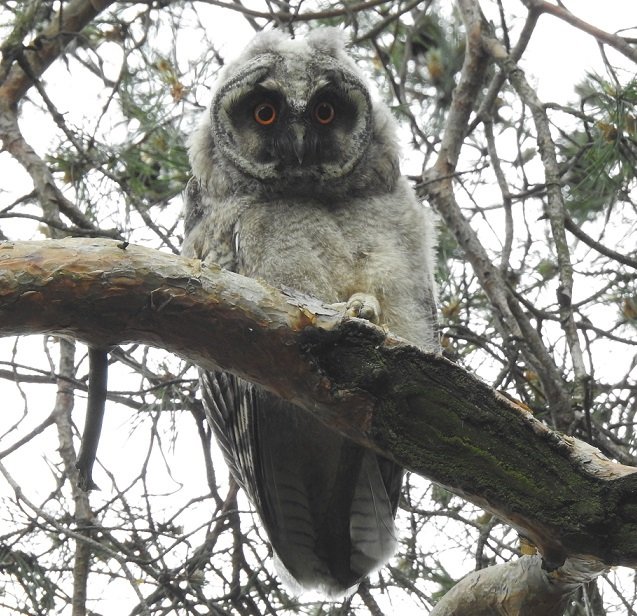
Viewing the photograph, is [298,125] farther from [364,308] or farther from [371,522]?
[371,522]

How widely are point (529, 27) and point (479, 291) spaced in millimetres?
1320

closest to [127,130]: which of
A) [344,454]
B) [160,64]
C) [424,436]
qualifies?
[160,64]

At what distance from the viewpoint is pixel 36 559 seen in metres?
3.31

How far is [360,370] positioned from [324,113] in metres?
1.39

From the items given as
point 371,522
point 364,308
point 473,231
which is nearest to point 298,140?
point 364,308

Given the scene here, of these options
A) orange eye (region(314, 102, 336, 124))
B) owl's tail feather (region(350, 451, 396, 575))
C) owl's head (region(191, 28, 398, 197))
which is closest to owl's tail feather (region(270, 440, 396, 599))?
owl's tail feather (region(350, 451, 396, 575))

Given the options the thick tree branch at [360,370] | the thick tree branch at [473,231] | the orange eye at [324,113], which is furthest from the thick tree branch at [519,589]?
the orange eye at [324,113]

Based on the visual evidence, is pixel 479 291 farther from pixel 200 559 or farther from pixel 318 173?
pixel 200 559

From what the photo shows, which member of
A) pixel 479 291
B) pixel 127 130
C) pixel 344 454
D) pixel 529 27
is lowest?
pixel 344 454

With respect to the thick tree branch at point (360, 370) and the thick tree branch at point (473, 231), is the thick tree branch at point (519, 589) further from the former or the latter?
the thick tree branch at point (473, 231)

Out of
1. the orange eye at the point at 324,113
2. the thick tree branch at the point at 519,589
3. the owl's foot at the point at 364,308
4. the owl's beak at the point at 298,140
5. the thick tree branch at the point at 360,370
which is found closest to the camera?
the thick tree branch at the point at 360,370

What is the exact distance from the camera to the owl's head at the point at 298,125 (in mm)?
2924

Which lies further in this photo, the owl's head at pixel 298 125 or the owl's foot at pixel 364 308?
the owl's head at pixel 298 125

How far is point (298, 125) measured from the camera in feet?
9.55
